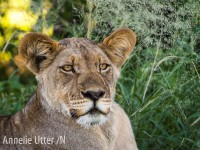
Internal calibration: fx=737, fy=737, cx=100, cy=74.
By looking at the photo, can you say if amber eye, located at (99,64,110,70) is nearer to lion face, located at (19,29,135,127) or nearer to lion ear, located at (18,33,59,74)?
lion face, located at (19,29,135,127)

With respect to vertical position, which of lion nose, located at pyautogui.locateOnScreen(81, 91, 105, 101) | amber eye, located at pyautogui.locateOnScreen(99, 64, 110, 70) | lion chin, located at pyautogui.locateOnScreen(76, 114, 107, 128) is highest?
amber eye, located at pyautogui.locateOnScreen(99, 64, 110, 70)

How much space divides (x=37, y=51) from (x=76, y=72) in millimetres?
340

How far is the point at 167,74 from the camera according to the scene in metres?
6.35

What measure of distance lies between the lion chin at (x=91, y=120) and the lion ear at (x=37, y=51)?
51 cm

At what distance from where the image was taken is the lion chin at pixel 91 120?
464 cm

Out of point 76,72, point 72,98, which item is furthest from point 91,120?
point 76,72

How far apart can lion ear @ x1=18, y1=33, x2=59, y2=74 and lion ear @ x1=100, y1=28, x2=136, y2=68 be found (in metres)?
0.36

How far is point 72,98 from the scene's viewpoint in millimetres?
4672

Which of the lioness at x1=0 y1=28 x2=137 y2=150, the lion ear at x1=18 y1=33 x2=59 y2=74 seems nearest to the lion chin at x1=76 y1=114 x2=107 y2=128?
the lioness at x1=0 y1=28 x2=137 y2=150

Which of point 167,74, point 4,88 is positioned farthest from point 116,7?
point 4,88

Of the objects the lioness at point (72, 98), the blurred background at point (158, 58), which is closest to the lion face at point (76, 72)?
the lioness at point (72, 98)

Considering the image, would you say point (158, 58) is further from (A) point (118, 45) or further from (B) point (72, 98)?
(B) point (72, 98)

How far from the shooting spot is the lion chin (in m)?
4.64

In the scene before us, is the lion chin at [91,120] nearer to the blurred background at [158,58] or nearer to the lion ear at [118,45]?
the lion ear at [118,45]
